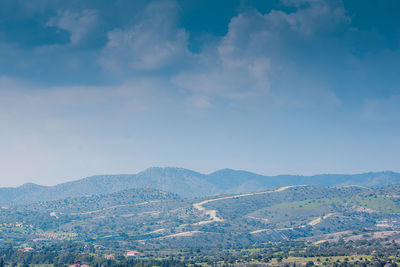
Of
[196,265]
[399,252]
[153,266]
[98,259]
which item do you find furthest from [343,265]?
[98,259]

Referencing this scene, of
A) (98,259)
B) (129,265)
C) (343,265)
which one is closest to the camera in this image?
(343,265)

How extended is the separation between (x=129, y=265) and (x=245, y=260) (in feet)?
174

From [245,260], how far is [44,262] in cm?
9132

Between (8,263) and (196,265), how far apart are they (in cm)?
8453

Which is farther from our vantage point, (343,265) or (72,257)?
(72,257)

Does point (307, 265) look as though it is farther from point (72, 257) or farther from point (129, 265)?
point (72, 257)

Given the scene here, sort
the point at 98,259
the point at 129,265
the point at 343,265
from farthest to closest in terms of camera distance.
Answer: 1. the point at 98,259
2. the point at 129,265
3. the point at 343,265

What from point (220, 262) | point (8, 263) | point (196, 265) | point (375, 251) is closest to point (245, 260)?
point (220, 262)

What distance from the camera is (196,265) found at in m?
184

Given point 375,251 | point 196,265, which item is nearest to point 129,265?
point 196,265

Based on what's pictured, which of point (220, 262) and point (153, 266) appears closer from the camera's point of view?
point (153, 266)

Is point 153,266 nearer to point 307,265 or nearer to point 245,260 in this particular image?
point 245,260

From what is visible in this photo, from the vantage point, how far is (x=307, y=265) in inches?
7042

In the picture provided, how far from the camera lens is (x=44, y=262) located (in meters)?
198
